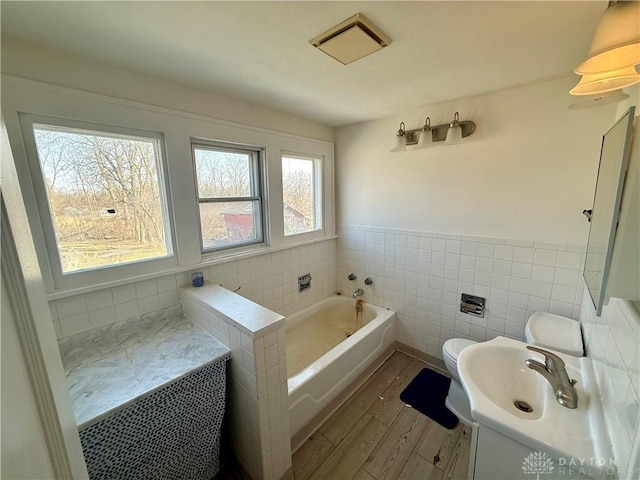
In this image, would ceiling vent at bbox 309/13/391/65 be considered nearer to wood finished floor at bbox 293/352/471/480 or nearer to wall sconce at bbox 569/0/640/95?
wall sconce at bbox 569/0/640/95

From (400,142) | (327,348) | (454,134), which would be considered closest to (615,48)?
(454,134)

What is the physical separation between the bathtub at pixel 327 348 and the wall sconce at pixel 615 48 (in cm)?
193

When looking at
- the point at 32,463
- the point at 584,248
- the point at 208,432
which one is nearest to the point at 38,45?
the point at 32,463

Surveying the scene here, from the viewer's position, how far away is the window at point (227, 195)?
6.21 ft

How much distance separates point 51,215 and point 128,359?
0.83m

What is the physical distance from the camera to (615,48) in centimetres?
74

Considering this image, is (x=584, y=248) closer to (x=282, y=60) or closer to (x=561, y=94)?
(x=561, y=94)

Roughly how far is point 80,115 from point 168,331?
49.9 inches

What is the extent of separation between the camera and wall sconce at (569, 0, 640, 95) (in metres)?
0.72

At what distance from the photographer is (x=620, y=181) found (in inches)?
33.5

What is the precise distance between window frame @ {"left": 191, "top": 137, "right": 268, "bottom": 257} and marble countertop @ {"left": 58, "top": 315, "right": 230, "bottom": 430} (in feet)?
1.98

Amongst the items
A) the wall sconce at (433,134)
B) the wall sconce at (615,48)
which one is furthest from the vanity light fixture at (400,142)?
the wall sconce at (615,48)

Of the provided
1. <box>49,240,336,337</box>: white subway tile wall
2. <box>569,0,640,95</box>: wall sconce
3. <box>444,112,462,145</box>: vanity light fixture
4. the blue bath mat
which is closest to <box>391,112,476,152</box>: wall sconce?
<box>444,112,462,145</box>: vanity light fixture

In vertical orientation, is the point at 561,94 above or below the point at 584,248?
above
